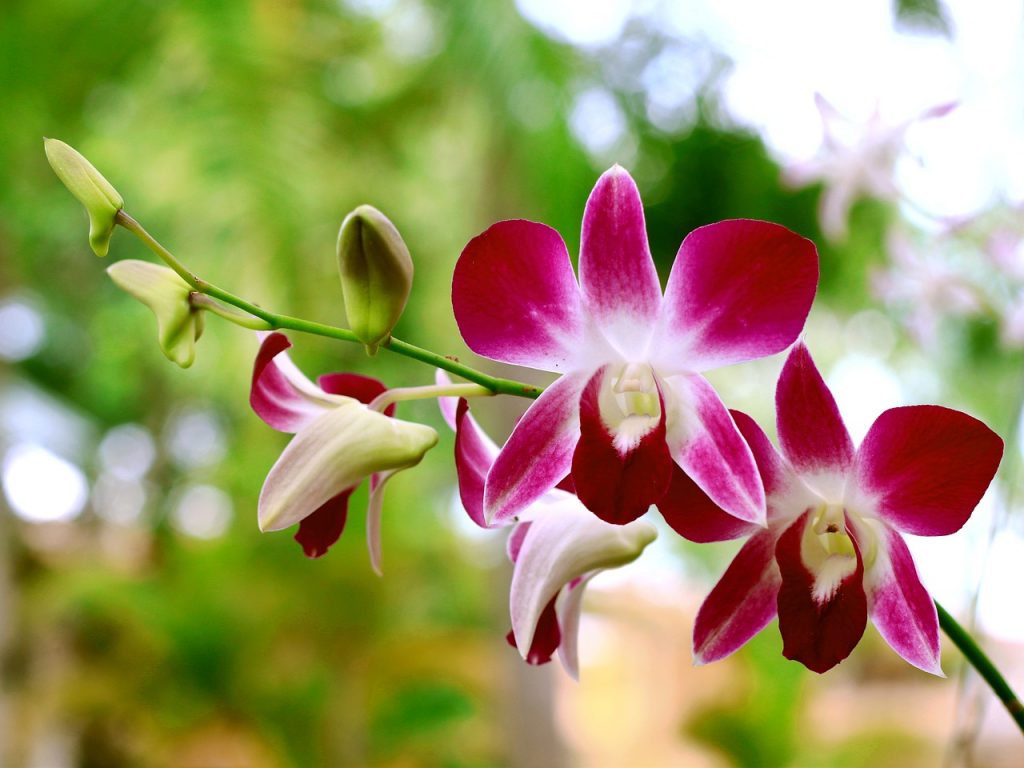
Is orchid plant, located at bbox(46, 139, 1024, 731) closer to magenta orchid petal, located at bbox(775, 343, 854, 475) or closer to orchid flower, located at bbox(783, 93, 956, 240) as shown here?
magenta orchid petal, located at bbox(775, 343, 854, 475)

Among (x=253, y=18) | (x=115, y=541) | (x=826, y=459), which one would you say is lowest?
(x=826, y=459)

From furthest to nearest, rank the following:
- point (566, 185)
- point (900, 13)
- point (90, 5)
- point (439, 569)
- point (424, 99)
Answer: point (439, 569), point (424, 99), point (90, 5), point (566, 185), point (900, 13)

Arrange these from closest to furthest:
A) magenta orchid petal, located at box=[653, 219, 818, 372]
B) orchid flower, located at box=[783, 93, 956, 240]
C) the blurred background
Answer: magenta orchid petal, located at box=[653, 219, 818, 372] < orchid flower, located at box=[783, 93, 956, 240] < the blurred background

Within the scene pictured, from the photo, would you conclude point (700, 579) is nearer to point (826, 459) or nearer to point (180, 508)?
point (180, 508)

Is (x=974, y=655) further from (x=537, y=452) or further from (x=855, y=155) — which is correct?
(x=855, y=155)

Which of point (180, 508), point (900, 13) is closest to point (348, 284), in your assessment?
point (900, 13)

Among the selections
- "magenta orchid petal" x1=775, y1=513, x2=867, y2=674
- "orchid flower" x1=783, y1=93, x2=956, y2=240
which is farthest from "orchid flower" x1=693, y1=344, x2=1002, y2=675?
"orchid flower" x1=783, y1=93, x2=956, y2=240
